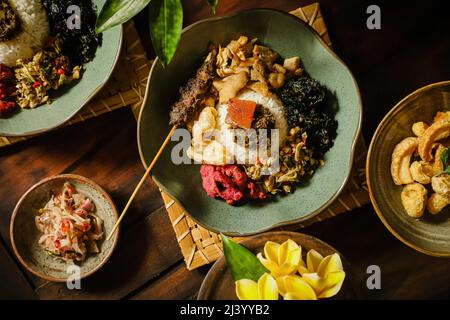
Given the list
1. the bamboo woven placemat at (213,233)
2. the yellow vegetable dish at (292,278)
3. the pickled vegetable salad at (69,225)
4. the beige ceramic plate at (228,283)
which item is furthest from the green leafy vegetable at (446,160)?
the pickled vegetable salad at (69,225)

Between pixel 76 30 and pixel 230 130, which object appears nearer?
pixel 230 130

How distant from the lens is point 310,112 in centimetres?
203

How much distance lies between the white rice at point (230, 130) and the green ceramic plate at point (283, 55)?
0.69ft

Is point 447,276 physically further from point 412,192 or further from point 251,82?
point 251,82

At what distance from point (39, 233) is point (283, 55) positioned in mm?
1419

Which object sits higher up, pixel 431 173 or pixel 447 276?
pixel 431 173

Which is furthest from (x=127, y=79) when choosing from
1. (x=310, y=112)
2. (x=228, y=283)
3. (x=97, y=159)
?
(x=228, y=283)

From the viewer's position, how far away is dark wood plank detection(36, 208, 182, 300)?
7.34 feet

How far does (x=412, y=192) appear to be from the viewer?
1.98 metres

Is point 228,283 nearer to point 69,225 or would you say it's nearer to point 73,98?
point 69,225

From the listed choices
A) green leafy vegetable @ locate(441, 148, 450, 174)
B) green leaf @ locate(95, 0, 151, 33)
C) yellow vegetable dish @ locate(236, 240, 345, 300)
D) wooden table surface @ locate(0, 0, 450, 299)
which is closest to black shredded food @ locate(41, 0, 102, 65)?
wooden table surface @ locate(0, 0, 450, 299)

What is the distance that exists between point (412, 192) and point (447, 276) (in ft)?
1.80

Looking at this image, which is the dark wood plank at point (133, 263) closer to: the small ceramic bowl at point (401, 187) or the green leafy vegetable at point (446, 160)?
the small ceramic bowl at point (401, 187)
